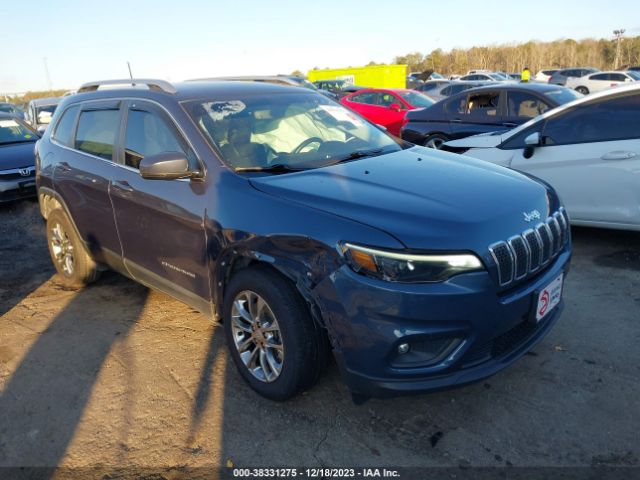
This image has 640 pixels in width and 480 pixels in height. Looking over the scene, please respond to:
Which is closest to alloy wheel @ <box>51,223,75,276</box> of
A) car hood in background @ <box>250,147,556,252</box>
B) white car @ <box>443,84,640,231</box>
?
car hood in background @ <box>250,147,556,252</box>

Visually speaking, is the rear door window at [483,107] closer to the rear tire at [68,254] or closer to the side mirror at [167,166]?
the rear tire at [68,254]

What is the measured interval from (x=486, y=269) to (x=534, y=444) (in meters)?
0.92

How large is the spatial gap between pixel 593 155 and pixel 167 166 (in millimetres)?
3891

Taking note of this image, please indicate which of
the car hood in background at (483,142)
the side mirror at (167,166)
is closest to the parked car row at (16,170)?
the side mirror at (167,166)

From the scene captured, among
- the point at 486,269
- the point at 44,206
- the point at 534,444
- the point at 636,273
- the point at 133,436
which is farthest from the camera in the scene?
the point at 44,206

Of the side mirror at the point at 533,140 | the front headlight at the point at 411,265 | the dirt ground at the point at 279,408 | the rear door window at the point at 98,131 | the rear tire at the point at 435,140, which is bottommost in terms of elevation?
the dirt ground at the point at 279,408

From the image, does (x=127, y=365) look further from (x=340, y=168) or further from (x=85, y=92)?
(x=85, y=92)

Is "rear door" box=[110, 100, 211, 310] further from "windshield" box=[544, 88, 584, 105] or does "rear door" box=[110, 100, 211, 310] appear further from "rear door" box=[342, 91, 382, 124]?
"rear door" box=[342, 91, 382, 124]

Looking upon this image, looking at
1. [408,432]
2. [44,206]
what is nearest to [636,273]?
[408,432]

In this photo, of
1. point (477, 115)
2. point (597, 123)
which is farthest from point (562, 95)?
point (597, 123)

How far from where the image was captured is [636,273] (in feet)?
14.3

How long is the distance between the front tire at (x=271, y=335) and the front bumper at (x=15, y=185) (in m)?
6.35

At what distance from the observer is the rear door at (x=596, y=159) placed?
4.61 m

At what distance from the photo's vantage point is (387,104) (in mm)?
12883
